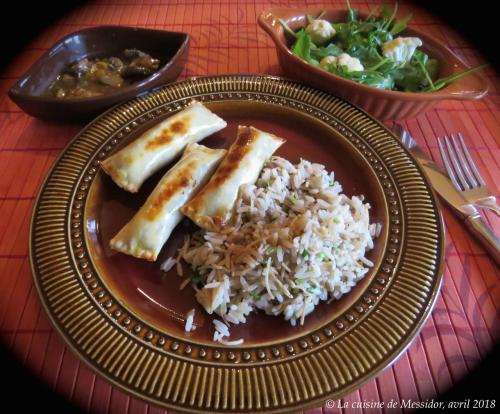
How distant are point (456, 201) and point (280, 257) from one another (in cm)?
82

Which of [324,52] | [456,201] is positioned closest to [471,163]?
[456,201]

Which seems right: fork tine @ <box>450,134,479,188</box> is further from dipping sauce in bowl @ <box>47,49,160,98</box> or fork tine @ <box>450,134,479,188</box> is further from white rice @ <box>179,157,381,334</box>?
dipping sauce in bowl @ <box>47,49,160,98</box>

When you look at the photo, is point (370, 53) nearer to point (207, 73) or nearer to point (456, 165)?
point (456, 165)

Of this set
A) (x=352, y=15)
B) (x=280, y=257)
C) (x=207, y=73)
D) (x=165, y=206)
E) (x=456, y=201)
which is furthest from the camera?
(x=207, y=73)

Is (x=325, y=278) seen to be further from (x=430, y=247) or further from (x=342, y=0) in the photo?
(x=342, y=0)

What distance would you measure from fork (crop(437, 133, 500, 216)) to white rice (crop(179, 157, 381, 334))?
465 mm

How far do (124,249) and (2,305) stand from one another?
449 millimetres

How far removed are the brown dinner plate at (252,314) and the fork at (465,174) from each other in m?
0.23

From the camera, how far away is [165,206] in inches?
55.0

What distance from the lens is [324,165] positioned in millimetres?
1640

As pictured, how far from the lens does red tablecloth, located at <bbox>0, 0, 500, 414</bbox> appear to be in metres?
1.15

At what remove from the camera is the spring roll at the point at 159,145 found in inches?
58.8

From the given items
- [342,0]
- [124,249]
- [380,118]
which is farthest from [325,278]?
[342,0]

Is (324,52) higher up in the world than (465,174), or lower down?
higher up
